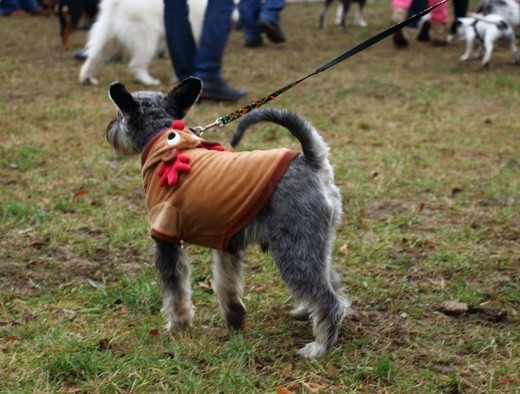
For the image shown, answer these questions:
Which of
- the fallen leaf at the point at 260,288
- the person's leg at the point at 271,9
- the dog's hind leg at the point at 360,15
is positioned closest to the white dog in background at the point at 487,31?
the person's leg at the point at 271,9

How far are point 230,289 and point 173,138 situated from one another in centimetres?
70

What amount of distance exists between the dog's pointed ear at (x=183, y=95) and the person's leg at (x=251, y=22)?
28.6ft

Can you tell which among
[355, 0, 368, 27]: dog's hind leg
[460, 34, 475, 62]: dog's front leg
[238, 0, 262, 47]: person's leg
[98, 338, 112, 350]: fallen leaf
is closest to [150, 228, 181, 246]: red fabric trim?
[98, 338, 112, 350]: fallen leaf

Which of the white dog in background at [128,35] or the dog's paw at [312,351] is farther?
the white dog in background at [128,35]

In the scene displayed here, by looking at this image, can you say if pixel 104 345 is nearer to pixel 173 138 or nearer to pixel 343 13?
pixel 173 138

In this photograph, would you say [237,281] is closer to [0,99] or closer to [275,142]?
[275,142]

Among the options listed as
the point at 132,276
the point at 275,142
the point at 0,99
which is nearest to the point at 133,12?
the point at 0,99

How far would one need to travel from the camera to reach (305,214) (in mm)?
2969

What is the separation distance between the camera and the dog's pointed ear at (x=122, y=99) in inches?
124

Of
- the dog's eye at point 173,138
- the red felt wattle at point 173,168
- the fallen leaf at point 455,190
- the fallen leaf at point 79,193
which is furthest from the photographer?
the fallen leaf at point 455,190

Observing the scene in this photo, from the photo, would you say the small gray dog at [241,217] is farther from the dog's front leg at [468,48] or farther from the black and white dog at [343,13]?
the black and white dog at [343,13]

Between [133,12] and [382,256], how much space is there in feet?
17.3

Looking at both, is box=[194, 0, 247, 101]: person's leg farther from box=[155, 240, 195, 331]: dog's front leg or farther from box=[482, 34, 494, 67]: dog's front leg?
box=[482, 34, 494, 67]: dog's front leg

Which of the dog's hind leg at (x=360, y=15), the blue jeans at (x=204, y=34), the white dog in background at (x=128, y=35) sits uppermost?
the blue jeans at (x=204, y=34)
